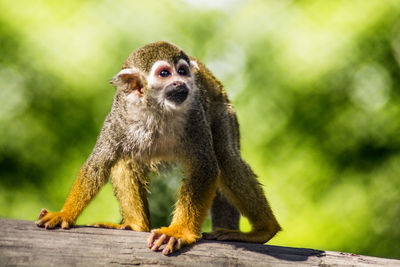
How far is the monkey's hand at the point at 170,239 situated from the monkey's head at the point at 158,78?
2.98 feet

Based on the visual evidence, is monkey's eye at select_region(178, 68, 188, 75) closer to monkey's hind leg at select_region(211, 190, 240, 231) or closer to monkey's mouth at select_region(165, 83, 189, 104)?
monkey's mouth at select_region(165, 83, 189, 104)

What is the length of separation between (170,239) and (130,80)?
1251 mm

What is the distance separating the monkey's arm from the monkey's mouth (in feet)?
1.81

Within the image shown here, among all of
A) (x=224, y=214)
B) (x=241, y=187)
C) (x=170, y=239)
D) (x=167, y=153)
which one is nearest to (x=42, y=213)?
(x=170, y=239)

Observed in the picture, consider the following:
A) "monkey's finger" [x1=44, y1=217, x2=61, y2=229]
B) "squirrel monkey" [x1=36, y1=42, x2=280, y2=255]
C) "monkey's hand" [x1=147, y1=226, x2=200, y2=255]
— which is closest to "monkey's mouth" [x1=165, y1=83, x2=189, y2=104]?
"squirrel monkey" [x1=36, y1=42, x2=280, y2=255]

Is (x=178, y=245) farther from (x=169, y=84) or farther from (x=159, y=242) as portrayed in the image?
(x=169, y=84)

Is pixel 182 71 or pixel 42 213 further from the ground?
pixel 182 71

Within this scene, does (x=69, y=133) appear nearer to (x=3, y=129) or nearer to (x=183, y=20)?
(x=3, y=129)

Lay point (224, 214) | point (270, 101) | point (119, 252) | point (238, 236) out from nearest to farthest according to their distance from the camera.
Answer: point (119, 252)
point (238, 236)
point (224, 214)
point (270, 101)

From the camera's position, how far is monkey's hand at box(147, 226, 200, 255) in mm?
2959

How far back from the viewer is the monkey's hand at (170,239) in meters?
2.96

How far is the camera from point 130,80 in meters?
3.68

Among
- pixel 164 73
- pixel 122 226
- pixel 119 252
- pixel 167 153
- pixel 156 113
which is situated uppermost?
pixel 164 73

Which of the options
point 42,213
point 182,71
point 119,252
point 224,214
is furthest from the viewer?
point 224,214
